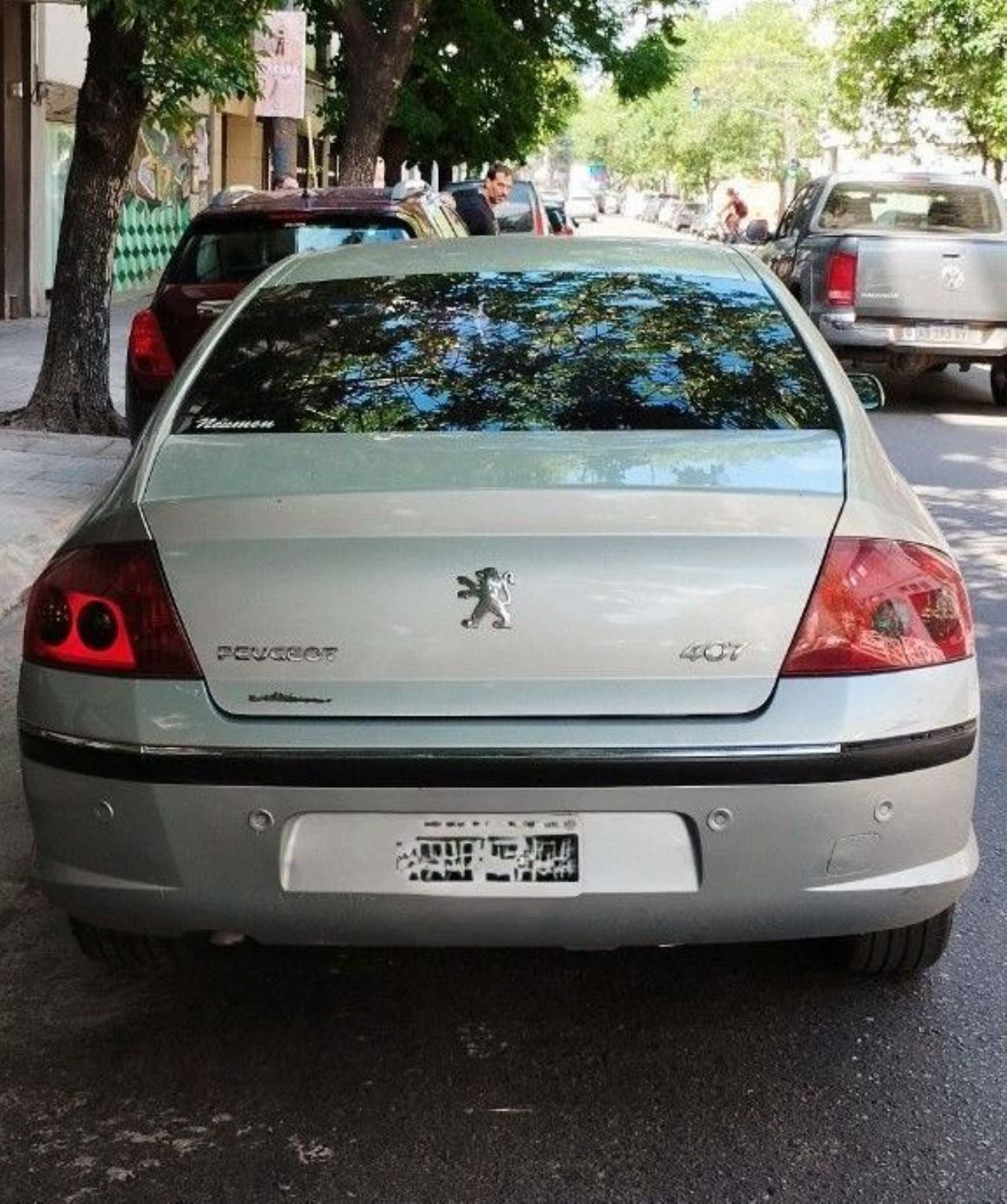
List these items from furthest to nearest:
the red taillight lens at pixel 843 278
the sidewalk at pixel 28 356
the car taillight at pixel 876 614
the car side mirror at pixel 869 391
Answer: the red taillight lens at pixel 843 278
the sidewalk at pixel 28 356
the car side mirror at pixel 869 391
the car taillight at pixel 876 614

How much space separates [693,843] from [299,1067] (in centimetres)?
95

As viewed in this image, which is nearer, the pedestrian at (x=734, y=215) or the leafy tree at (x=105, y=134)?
the leafy tree at (x=105, y=134)

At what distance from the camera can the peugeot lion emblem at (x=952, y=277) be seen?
14578 millimetres

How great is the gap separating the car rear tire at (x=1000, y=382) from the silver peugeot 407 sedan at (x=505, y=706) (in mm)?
12821

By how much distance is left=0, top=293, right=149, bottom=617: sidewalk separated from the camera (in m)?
8.16

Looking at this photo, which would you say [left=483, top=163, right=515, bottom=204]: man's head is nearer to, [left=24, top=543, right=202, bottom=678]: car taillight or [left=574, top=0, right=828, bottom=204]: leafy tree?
[left=24, top=543, right=202, bottom=678]: car taillight

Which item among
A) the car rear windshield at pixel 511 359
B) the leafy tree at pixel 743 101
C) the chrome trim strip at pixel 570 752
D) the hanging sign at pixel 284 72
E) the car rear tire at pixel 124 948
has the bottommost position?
the car rear tire at pixel 124 948

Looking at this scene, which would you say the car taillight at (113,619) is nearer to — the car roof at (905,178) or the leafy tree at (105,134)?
the leafy tree at (105,134)

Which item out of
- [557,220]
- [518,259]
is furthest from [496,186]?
[518,259]

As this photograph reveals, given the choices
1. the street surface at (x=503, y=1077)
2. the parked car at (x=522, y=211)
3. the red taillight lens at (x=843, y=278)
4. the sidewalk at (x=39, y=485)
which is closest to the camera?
the street surface at (x=503, y=1077)

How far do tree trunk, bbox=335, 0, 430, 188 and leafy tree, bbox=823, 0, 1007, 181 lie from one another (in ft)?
49.7

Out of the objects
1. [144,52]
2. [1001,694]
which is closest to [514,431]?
[1001,694]

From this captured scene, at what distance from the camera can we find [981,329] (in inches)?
580

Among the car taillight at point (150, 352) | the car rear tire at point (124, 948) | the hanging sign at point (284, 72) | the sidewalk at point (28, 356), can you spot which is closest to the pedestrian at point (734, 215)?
the sidewalk at point (28, 356)
